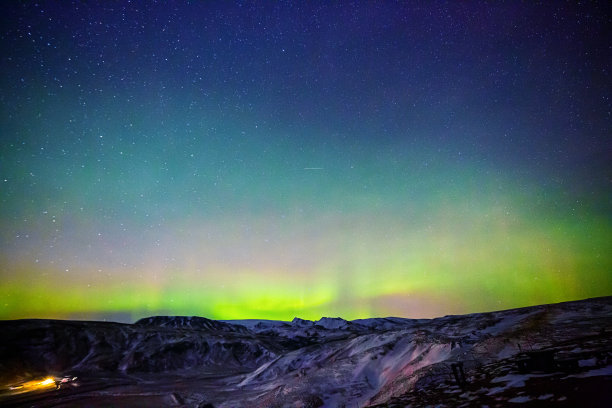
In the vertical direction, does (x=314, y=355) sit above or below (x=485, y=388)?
below

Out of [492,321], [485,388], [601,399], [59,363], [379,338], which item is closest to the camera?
[601,399]

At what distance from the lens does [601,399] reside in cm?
802

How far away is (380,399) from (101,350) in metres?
102

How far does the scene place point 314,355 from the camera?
188ft

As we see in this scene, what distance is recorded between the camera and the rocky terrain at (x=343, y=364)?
38.5 ft

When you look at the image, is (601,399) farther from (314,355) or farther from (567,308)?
(314,355)

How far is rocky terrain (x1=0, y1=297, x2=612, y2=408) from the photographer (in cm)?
1173

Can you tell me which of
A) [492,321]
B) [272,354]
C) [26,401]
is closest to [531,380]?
[492,321]

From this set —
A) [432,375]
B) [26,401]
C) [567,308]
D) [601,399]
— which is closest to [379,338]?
[567,308]

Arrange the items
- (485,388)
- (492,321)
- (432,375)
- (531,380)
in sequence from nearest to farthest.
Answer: (531,380) → (485,388) → (432,375) → (492,321)

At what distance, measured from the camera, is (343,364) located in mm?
38969

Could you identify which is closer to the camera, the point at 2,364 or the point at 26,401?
the point at 26,401

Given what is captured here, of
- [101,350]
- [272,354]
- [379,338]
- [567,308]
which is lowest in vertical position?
[272,354]

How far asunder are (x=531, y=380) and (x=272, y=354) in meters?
110
